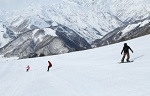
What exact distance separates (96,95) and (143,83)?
279cm

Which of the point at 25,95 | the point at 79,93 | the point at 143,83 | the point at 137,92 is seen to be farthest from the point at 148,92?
the point at 25,95

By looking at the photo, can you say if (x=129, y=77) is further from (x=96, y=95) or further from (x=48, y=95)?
(x=48, y=95)

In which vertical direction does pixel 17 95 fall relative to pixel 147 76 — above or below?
below

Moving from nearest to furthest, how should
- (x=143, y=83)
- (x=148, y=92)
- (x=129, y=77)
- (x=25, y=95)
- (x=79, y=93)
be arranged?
(x=148, y=92) → (x=143, y=83) → (x=79, y=93) → (x=129, y=77) → (x=25, y=95)

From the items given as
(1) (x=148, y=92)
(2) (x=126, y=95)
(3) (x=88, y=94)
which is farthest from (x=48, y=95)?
(1) (x=148, y=92)

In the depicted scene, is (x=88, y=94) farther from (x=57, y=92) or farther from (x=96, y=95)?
(x=57, y=92)

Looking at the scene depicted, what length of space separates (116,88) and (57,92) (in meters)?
4.91

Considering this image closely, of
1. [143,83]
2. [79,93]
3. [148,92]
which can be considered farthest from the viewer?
[79,93]

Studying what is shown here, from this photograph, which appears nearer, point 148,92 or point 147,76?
point 148,92

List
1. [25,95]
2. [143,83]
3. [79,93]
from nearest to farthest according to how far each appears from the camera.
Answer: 1. [143,83]
2. [79,93]
3. [25,95]

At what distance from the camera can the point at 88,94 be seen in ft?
55.9

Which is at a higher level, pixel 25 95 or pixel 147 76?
pixel 147 76

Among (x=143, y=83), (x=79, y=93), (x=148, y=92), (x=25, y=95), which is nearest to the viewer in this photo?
(x=148, y=92)

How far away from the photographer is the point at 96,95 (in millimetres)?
16500
